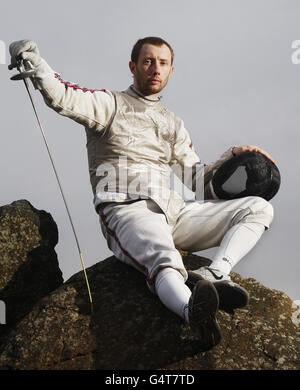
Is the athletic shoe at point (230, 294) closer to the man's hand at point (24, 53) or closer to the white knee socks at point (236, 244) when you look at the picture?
the white knee socks at point (236, 244)

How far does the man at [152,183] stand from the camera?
3650mm

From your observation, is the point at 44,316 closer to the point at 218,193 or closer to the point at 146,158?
the point at 146,158

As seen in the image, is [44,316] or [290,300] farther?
[290,300]

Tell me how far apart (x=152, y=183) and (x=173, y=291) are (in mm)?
1175

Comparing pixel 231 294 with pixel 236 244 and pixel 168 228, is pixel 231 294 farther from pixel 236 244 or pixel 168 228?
pixel 168 228

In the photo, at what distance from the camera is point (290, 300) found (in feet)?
13.5

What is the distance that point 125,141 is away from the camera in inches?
171

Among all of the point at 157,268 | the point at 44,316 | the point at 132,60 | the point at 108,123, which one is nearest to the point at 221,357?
the point at 157,268

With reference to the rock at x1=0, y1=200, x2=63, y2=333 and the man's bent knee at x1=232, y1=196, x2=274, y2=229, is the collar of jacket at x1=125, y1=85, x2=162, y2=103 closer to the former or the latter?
the man's bent knee at x1=232, y1=196, x2=274, y2=229

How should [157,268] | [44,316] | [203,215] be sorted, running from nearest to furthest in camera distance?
[157,268] → [44,316] → [203,215]

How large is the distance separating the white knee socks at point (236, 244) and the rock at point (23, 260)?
1773 millimetres
